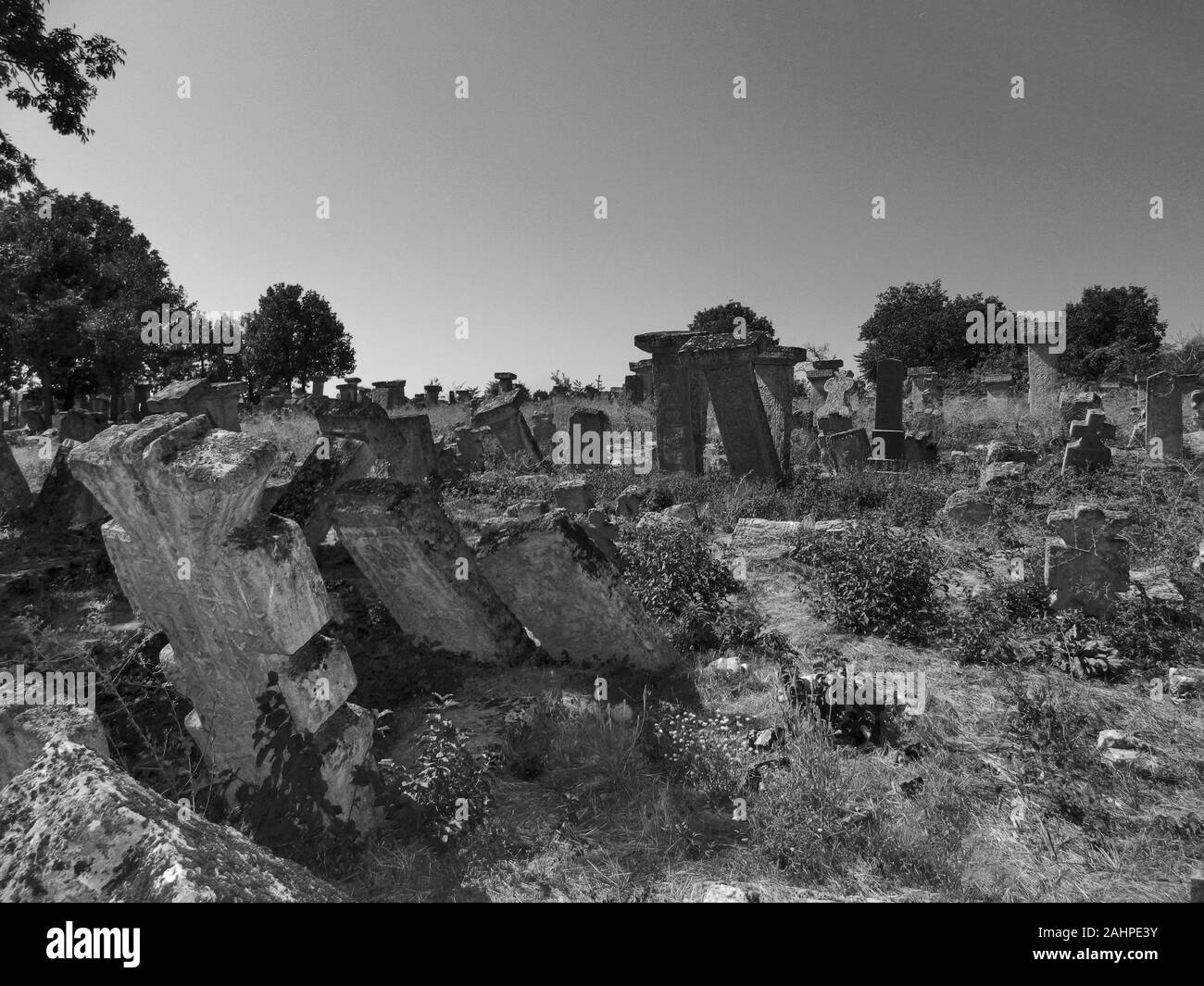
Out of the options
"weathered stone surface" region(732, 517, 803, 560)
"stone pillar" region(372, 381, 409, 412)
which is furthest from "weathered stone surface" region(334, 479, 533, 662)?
"stone pillar" region(372, 381, 409, 412)

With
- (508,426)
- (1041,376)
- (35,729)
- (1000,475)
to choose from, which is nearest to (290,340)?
(508,426)

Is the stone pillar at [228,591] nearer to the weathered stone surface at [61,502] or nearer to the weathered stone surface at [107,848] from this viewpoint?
the weathered stone surface at [107,848]

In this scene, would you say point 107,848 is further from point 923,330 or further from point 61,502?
point 923,330

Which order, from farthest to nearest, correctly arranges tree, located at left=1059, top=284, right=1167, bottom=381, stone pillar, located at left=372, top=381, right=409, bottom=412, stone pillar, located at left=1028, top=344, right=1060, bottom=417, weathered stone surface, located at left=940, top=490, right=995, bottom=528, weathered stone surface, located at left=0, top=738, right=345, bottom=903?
tree, located at left=1059, top=284, right=1167, bottom=381 < stone pillar, located at left=372, top=381, right=409, bottom=412 < stone pillar, located at left=1028, top=344, right=1060, bottom=417 < weathered stone surface, located at left=940, top=490, right=995, bottom=528 < weathered stone surface, located at left=0, top=738, right=345, bottom=903

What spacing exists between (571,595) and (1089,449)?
349 inches

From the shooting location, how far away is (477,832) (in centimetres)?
366

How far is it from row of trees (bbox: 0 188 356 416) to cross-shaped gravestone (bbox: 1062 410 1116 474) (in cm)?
2186

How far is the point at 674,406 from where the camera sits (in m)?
11.9

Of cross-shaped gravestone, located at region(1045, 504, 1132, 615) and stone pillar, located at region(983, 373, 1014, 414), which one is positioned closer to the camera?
cross-shaped gravestone, located at region(1045, 504, 1132, 615)

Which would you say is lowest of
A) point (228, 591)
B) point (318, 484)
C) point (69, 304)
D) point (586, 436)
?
point (228, 591)

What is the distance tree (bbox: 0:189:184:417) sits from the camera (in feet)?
76.8

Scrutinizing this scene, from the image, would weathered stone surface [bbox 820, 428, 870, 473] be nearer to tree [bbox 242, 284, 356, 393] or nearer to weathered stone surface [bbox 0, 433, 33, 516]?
weathered stone surface [bbox 0, 433, 33, 516]

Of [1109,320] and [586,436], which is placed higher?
[1109,320]

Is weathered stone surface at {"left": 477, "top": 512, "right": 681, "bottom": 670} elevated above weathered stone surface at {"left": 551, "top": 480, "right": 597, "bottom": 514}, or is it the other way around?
weathered stone surface at {"left": 551, "top": 480, "right": 597, "bottom": 514}
